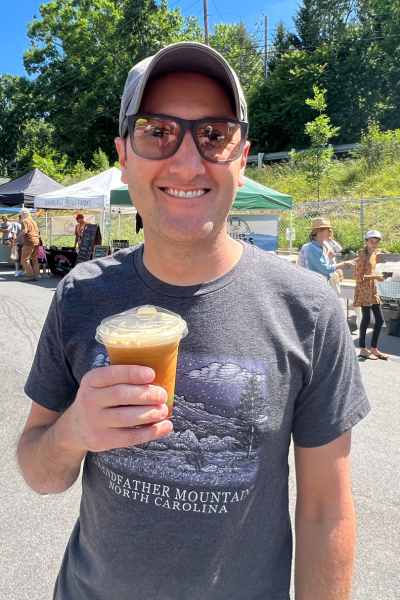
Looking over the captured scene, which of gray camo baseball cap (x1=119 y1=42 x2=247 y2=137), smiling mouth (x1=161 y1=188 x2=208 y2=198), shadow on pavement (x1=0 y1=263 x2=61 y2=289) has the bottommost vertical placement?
shadow on pavement (x1=0 y1=263 x2=61 y2=289)

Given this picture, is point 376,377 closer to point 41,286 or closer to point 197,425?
point 197,425

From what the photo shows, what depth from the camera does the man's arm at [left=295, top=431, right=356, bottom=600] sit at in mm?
1119

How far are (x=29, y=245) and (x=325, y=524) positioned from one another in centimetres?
1384

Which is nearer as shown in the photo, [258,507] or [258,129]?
[258,507]

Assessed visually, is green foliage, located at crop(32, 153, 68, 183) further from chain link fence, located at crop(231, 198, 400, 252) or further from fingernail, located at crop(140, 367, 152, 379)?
fingernail, located at crop(140, 367, 152, 379)

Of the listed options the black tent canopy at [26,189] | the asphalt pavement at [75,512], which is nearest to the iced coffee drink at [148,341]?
the asphalt pavement at [75,512]

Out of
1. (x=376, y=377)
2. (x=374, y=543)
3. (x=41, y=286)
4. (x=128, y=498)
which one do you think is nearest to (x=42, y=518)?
(x=374, y=543)

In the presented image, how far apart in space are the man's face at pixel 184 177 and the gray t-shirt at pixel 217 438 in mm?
154

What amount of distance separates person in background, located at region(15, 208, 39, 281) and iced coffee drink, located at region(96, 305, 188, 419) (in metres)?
13.5

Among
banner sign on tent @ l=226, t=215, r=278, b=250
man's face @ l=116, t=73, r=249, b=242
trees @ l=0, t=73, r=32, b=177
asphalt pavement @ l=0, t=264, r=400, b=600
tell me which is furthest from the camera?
trees @ l=0, t=73, r=32, b=177

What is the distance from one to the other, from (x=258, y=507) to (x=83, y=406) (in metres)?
0.52

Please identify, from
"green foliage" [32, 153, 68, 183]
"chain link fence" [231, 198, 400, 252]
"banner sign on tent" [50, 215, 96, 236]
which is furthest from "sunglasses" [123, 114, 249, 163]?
"green foliage" [32, 153, 68, 183]

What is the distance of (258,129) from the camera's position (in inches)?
1574

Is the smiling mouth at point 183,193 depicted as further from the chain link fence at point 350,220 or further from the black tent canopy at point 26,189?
the black tent canopy at point 26,189
